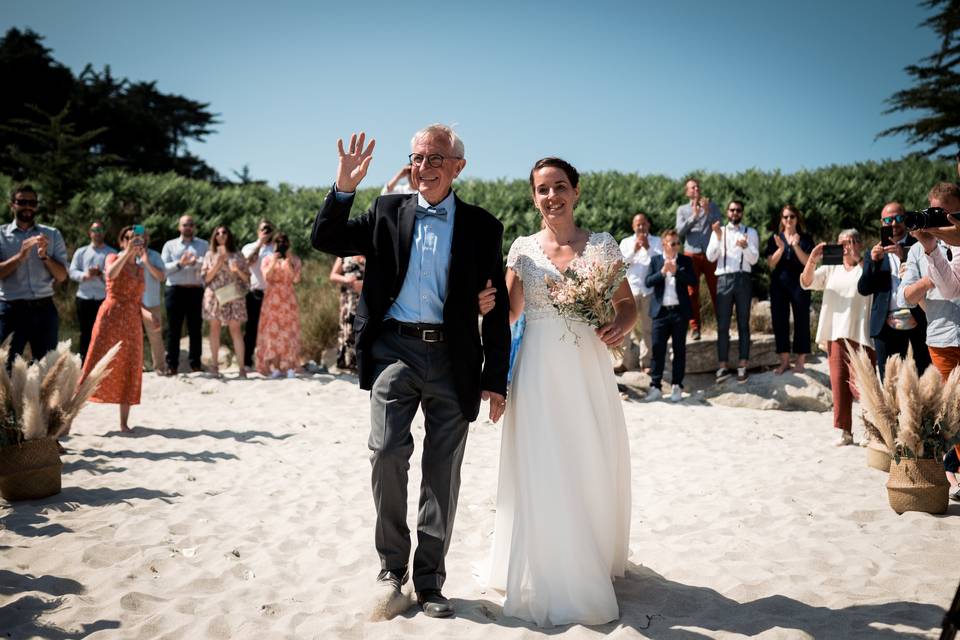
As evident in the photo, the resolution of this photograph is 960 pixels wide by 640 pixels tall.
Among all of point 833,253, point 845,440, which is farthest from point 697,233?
point 845,440

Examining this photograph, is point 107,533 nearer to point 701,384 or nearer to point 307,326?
point 307,326

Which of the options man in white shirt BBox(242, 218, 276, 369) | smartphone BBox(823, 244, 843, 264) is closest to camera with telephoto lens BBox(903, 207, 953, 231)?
smartphone BBox(823, 244, 843, 264)

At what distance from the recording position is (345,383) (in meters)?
11.3

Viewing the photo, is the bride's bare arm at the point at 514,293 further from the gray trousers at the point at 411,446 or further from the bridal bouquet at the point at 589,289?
the gray trousers at the point at 411,446

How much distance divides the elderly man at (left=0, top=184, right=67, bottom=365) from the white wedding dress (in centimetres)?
576

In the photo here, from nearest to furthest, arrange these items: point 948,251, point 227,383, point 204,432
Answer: point 948,251 < point 204,432 < point 227,383

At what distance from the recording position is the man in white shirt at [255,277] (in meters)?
A: 12.1

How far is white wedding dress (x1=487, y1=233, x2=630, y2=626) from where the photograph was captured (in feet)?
11.7

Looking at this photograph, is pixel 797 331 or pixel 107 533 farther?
pixel 797 331

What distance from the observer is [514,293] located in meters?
4.23

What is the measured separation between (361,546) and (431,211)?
2.39 meters

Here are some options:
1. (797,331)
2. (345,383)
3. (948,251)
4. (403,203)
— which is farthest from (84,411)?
(797,331)

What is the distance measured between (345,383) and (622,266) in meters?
8.06

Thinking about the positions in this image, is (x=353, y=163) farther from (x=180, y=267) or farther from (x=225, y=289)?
(x=180, y=267)
